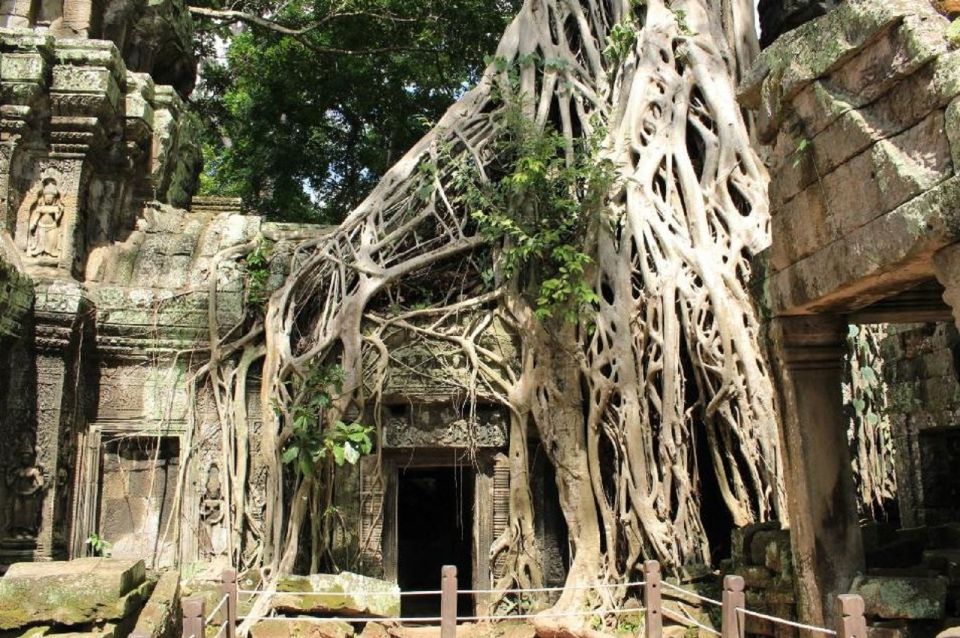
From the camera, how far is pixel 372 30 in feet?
44.7

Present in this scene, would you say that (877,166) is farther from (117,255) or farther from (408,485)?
(408,485)

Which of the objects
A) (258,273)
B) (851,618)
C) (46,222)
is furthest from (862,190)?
(46,222)

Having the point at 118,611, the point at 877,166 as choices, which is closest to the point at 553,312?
the point at 877,166

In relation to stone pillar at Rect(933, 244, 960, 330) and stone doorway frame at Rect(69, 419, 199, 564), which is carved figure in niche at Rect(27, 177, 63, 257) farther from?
stone pillar at Rect(933, 244, 960, 330)

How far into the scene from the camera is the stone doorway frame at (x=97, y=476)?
265 inches

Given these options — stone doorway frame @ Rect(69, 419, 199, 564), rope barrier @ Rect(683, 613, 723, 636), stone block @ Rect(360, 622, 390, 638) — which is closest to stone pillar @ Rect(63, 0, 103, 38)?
stone doorway frame @ Rect(69, 419, 199, 564)

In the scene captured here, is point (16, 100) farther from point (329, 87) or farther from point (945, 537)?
point (329, 87)

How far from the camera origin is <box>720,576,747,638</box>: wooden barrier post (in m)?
4.03

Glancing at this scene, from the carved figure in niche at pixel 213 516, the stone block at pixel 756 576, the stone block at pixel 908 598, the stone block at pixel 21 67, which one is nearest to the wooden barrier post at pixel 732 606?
the stone block at pixel 908 598

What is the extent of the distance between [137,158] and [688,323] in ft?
16.7

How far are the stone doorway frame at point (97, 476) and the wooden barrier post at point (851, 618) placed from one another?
16.9 feet

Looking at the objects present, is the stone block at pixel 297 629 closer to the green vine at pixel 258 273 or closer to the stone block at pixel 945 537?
the green vine at pixel 258 273

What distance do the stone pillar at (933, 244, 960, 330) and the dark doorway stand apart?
8563mm

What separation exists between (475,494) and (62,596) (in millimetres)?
4055
